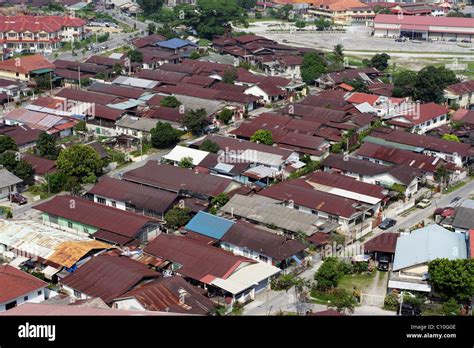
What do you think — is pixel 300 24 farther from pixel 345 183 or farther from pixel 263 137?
pixel 345 183

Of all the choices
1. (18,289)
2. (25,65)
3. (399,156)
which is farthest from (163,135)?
(25,65)

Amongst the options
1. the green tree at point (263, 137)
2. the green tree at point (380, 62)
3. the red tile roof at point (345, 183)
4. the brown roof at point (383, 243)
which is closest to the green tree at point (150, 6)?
the green tree at point (380, 62)

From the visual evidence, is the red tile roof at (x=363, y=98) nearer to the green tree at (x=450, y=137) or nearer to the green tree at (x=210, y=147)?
the green tree at (x=450, y=137)

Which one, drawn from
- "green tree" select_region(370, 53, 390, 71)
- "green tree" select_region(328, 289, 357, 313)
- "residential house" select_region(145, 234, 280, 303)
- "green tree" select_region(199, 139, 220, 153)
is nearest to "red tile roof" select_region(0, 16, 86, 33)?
"green tree" select_region(370, 53, 390, 71)

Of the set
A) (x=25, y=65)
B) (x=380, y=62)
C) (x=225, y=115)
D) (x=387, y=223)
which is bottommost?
(x=387, y=223)

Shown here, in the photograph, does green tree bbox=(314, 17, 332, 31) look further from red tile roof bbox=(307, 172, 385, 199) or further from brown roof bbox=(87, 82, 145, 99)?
red tile roof bbox=(307, 172, 385, 199)
